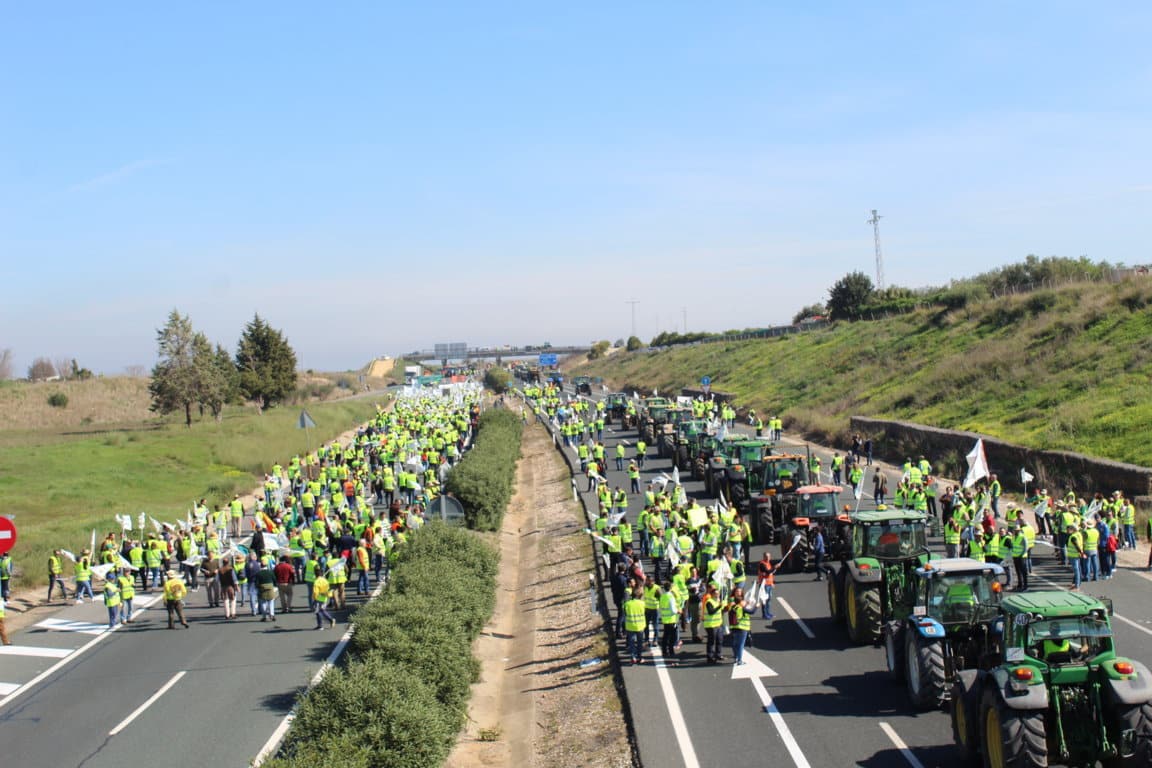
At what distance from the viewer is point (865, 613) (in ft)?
50.1

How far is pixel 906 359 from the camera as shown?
5994 cm

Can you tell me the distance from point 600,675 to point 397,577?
3.90 metres

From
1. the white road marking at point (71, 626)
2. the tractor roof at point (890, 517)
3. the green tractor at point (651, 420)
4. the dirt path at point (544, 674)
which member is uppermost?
the green tractor at point (651, 420)

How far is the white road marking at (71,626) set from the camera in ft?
67.8

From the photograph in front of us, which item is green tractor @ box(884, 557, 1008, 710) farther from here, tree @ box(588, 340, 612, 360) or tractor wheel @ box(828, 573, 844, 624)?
tree @ box(588, 340, 612, 360)

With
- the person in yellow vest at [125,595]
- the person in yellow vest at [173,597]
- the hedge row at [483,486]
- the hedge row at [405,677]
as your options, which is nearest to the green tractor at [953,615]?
the hedge row at [405,677]

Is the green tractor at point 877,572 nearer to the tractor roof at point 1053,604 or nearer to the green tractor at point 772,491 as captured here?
the tractor roof at point 1053,604

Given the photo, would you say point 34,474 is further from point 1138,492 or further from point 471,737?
point 1138,492

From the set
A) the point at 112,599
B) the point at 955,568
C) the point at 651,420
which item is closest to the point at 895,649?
the point at 955,568

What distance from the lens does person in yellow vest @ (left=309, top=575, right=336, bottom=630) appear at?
19.1 meters

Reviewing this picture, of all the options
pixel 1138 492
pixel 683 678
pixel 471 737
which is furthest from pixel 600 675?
pixel 1138 492

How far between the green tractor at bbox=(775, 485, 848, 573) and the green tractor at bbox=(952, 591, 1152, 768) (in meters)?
10.9

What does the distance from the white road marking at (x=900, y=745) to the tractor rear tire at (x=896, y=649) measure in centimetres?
101

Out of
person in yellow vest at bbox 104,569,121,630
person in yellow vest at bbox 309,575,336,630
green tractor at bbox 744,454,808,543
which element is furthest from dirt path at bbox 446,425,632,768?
person in yellow vest at bbox 104,569,121,630
